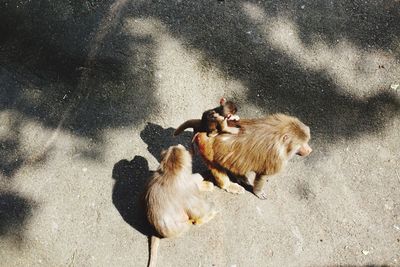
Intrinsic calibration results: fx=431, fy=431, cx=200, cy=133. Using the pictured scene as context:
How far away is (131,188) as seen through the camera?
229 inches

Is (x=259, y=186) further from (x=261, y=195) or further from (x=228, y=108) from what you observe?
(x=228, y=108)

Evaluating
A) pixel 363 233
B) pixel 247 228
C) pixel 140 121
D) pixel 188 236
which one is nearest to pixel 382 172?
pixel 363 233

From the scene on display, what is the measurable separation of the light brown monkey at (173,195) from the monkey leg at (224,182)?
33cm

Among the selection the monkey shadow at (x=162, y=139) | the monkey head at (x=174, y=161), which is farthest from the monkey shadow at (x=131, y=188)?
the monkey head at (x=174, y=161)

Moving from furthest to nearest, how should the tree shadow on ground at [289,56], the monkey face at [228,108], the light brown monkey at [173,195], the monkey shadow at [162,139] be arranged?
the tree shadow on ground at [289,56] → the monkey shadow at [162,139] → the light brown monkey at [173,195] → the monkey face at [228,108]

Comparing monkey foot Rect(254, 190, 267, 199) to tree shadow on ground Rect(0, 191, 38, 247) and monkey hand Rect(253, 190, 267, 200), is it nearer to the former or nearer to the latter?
monkey hand Rect(253, 190, 267, 200)

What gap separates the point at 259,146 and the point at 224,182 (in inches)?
39.7

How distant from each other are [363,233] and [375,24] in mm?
3159

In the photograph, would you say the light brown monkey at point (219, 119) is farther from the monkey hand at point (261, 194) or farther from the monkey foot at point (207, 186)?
the monkey hand at point (261, 194)

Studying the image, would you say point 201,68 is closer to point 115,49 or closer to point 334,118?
point 115,49

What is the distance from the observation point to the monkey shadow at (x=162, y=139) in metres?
5.91

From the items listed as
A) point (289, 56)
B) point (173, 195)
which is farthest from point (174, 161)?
point (289, 56)

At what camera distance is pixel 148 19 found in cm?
675

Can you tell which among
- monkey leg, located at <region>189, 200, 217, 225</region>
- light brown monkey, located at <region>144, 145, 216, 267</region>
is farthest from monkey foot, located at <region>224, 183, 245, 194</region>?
light brown monkey, located at <region>144, 145, 216, 267</region>
